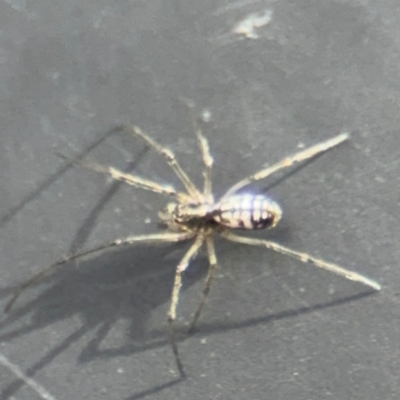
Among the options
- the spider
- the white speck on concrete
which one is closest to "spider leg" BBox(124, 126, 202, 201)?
the spider

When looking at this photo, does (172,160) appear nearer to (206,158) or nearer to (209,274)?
(206,158)

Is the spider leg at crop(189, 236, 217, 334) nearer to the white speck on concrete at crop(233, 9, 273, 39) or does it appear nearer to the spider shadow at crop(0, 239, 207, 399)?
the spider shadow at crop(0, 239, 207, 399)

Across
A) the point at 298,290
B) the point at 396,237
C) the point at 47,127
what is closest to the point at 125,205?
the point at 47,127

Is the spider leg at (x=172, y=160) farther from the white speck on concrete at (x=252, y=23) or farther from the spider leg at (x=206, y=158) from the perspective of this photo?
the white speck on concrete at (x=252, y=23)

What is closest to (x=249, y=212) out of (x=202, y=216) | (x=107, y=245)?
(x=202, y=216)

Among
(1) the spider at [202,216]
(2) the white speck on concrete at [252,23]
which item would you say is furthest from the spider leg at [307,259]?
(2) the white speck on concrete at [252,23]

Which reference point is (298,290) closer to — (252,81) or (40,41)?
(252,81)
